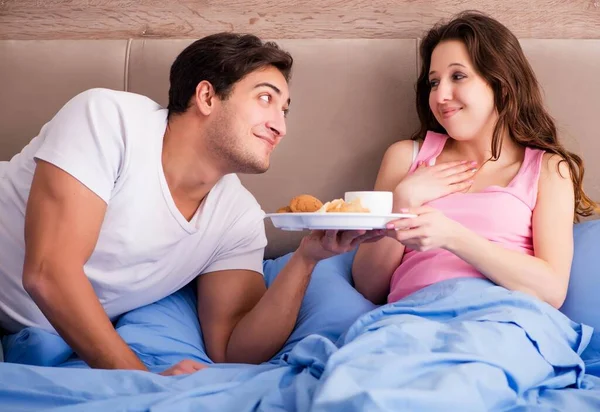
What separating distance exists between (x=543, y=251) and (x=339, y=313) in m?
0.46

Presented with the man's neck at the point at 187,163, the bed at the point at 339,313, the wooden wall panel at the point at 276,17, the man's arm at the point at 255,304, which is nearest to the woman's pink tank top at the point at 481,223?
the bed at the point at 339,313

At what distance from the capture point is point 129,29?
7.38 ft

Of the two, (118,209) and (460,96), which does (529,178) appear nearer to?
(460,96)

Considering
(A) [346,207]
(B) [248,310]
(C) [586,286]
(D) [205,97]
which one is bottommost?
(B) [248,310]

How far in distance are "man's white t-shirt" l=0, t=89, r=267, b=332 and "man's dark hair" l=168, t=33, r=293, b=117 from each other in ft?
0.26

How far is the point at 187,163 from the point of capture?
1.68m

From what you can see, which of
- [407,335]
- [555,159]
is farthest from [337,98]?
[407,335]

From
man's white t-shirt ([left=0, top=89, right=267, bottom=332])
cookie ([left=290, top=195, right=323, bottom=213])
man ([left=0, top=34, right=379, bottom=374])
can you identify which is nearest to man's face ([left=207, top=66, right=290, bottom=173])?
man ([left=0, top=34, right=379, bottom=374])

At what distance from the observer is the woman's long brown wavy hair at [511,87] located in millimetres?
1799

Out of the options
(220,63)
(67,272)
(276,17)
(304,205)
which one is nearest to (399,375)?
(304,205)

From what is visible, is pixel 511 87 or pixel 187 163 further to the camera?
pixel 511 87

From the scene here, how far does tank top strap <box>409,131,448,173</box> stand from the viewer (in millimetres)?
1863

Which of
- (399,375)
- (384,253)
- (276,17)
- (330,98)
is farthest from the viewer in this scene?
(276,17)

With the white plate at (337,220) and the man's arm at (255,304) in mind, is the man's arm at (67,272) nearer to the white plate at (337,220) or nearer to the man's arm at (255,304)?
the man's arm at (255,304)
